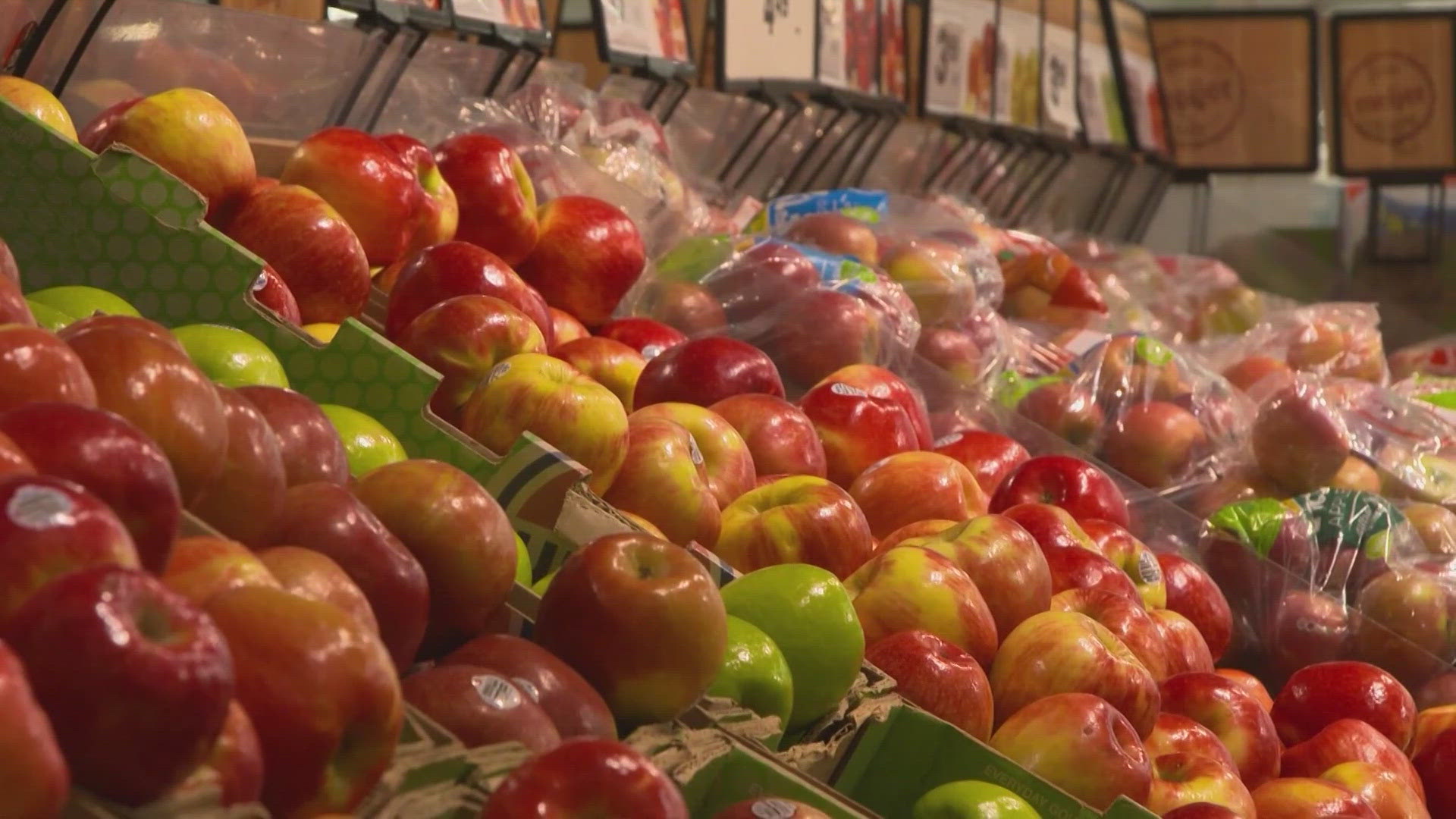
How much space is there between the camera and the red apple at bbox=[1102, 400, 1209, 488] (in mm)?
2984

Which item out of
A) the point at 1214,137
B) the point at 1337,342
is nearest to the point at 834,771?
the point at 1337,342

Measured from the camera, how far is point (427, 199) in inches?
90.8

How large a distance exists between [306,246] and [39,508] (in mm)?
1171

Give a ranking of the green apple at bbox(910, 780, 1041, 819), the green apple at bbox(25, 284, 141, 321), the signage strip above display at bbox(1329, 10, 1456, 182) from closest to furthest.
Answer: the green apple at bbox(910, 780, 1041, 819) < the green apple at bbox(25, 284, 141, 321) < the signage strip above display at bbox(1329, 10, 1456, 182)

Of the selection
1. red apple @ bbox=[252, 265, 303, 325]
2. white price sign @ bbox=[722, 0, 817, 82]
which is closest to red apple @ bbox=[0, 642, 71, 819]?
red apple @ bbox=[252, 265, 303, 325]

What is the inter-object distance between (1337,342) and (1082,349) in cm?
88

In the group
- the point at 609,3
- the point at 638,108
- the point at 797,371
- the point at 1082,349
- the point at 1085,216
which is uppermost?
the point at 609,3

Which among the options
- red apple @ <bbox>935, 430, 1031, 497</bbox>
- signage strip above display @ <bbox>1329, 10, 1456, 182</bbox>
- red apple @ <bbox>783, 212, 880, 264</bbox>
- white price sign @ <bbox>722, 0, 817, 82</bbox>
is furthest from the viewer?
signage strip above display @ <bbox>1329, 10, 1456, 182</bbox>

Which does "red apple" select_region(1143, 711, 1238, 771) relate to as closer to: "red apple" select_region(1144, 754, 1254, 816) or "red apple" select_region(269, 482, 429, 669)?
"red apple" select_region(1144, 754, 1254, 816)

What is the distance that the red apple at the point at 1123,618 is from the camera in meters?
1.94

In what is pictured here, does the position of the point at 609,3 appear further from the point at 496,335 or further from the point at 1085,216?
the point at 1085,216

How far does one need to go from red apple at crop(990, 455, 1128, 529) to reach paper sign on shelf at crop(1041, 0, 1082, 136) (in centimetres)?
298

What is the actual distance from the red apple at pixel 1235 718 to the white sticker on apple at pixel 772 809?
961mm

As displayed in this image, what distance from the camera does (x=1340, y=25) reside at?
6180 mm
